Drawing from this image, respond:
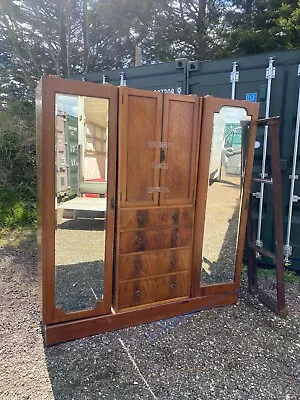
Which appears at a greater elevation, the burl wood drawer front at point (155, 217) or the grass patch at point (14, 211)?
the burl wood drawer front at point (155, 217)

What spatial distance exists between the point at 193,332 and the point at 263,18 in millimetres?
7916

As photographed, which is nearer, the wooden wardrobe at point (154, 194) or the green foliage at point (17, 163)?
the wooden wardrobe at point (154, 194)

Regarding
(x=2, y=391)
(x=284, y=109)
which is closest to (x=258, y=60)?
(x=284, y=109)

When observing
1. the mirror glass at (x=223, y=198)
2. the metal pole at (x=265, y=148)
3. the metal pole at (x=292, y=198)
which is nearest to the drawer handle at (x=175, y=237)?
the mirror glass at (x=223, y=198)

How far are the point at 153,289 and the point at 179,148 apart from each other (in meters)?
1.11

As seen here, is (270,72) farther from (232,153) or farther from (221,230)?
(221,230)

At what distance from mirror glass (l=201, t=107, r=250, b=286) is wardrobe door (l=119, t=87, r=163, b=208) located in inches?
18.8

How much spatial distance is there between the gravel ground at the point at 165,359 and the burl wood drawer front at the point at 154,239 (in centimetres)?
62

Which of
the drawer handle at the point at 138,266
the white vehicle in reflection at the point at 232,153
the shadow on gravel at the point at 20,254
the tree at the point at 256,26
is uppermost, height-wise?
the tree at the point at 256,26

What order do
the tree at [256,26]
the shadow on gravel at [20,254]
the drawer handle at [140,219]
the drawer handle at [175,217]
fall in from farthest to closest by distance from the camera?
1. the tree at [256,26]
2. the shadow on gravel at [20,254]
3. the drawer handle at [175,217]
4. the drawer handle at [140,219]

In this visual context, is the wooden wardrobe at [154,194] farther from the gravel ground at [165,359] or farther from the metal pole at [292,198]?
the metal pole at [292,198]

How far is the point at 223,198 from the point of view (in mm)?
2619

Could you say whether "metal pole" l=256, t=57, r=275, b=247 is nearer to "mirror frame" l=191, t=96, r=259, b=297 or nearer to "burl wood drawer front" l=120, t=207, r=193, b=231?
"mirror frame" l=191, t=96, r=259, b=297

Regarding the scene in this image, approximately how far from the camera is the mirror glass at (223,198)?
8.09 feet
